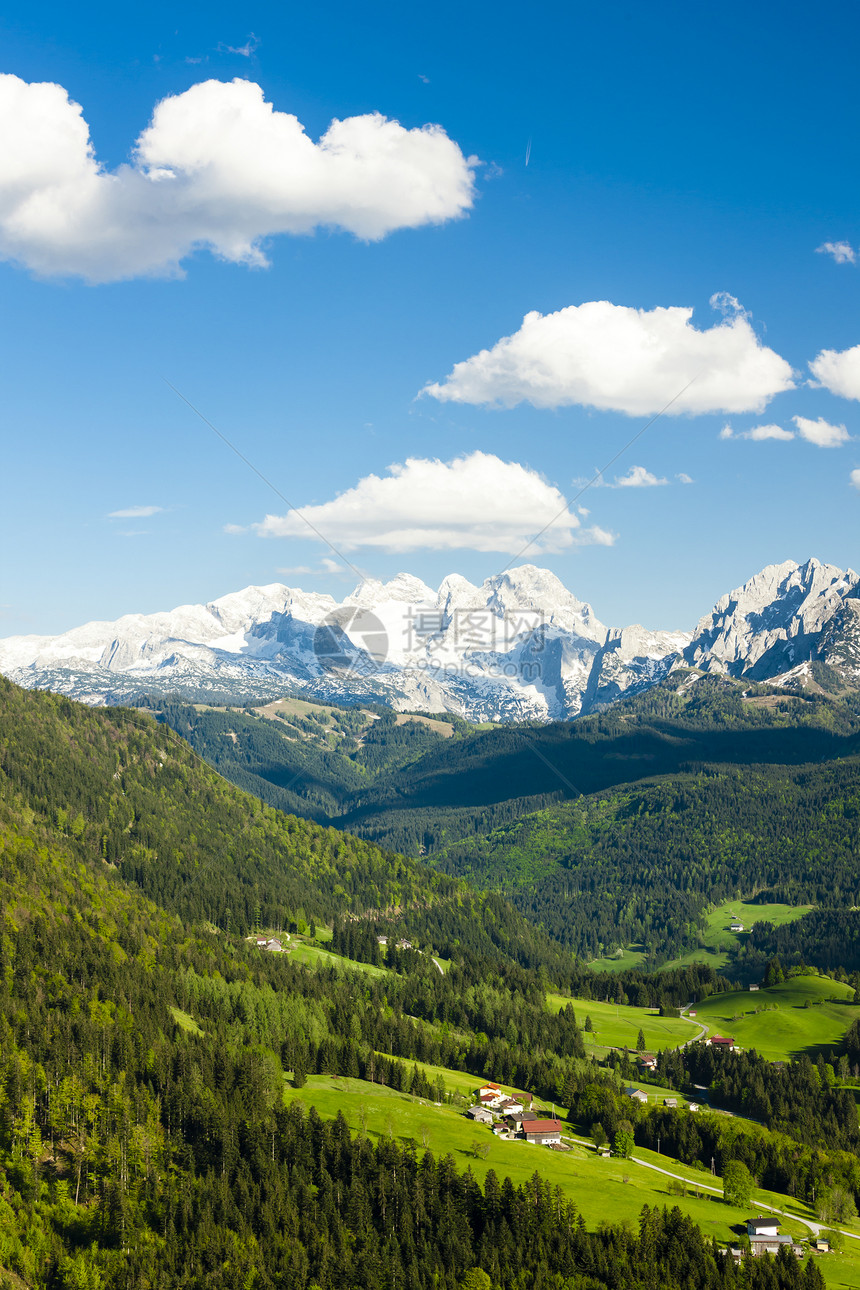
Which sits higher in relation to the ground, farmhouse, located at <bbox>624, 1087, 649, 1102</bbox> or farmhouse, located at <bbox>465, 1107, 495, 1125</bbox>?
farmhouse, located at <bbox>465, 1107, 495, 1125</bbox>

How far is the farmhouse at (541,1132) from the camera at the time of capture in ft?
419

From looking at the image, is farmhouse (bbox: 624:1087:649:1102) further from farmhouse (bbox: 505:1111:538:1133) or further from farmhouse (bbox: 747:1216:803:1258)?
farmhouse (bbox: 747:1216:803:1258)

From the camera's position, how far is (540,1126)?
129625 millimetres

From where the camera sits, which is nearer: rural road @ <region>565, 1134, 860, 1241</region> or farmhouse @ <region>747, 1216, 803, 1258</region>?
farmhouse @ <region>747, 1216, 803, 1258</region>

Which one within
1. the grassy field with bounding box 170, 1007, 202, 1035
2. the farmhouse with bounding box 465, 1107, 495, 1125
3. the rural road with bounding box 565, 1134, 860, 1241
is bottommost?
the rural road with bounding box 565, 1134, 860, 1241

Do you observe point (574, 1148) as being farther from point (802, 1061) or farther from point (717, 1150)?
point (802, 1061)

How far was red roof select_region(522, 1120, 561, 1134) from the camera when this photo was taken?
5054 inches

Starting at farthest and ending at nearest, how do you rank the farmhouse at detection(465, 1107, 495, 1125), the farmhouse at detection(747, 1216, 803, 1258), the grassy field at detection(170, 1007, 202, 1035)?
the grassy field at detection(170, 1007, 202, 1035) < the farmhouse at detection(465, 1107, 495, 1125) < the farmhouse at detection(747, 1216, 803, 1258)

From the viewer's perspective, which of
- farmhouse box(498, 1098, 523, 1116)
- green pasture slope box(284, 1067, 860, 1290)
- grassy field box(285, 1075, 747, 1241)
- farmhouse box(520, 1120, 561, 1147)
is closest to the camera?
green pasture slope box(284, 1067, 860, 1290)

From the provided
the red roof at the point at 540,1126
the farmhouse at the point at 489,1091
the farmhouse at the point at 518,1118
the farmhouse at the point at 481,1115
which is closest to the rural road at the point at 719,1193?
the red roof at the point at 540,1126

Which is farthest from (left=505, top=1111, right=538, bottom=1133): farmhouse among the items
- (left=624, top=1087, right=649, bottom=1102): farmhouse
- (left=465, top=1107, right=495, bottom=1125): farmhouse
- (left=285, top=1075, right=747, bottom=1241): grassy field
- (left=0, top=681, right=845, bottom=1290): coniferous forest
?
(left=624, top=1087, right=649, bottom=1102): farmhouse

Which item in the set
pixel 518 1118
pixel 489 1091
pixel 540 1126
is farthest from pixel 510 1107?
pixel 540 1126

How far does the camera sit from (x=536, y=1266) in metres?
91.2

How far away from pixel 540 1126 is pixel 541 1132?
1379 millimetres
